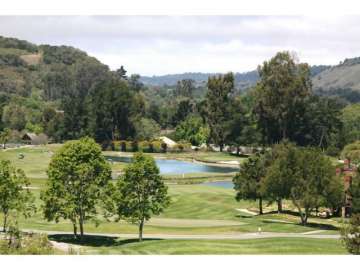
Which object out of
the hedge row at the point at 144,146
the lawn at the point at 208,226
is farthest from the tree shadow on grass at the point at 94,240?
the hedge row at the point at 144,146

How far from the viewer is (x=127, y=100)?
17512 cm

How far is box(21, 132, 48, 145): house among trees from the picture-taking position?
16306cm

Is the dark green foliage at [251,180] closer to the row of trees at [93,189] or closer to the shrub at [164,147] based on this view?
the row of trees at [93,189]

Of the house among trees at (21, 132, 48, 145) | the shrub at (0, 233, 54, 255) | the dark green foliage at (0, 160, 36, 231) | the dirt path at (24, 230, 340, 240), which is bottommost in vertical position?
the dirt path at (24, 230, 340, 240)

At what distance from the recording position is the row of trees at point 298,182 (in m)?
64.5

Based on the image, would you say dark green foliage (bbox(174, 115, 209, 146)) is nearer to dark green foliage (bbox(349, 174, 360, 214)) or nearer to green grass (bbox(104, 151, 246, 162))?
green grass (bbox(104, 151, 246, 162))

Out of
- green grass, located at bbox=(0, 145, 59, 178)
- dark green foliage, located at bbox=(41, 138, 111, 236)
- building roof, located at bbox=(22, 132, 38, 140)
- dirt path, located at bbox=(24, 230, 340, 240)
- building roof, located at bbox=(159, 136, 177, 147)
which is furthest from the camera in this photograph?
building roof, located at bbox=(159, 136, 177, 147)

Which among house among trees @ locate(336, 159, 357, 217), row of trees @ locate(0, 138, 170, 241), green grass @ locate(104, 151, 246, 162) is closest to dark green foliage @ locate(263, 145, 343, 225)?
house among trees @ locate(336, 159, 357, 217)

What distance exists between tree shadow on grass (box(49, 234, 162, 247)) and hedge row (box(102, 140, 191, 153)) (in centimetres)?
10242

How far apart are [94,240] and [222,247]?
11.7 metres

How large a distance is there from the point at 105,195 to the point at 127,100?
11839 cm

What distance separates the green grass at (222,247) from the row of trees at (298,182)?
11.8 metres

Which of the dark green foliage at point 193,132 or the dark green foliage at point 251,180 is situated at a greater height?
the dark green foliage at point 193,132

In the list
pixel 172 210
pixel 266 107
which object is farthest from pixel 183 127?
pixel 172 210
